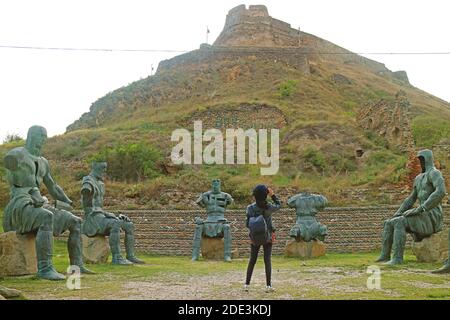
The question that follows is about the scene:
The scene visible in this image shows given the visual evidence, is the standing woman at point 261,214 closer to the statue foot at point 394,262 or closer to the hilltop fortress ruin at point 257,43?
the statue foot at point 394,262

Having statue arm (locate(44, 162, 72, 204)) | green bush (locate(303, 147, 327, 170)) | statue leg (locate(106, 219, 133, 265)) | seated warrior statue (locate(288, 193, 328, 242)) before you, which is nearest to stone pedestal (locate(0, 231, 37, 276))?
statue arm (locate(44, 162, 72, 204))

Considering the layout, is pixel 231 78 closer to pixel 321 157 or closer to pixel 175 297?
pixel 321 157

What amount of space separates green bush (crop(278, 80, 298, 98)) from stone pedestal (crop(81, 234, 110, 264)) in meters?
42.2

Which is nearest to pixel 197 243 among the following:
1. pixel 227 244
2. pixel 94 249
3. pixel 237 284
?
pixel 227 244

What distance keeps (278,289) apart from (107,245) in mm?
5360

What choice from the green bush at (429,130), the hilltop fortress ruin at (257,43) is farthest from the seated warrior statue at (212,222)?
the hilltop fortress ruin at (257,43)

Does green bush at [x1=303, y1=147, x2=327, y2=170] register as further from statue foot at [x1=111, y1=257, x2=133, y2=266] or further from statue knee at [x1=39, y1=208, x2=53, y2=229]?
statue knee at [x1=39, y1=208, x2=53, y2=229]

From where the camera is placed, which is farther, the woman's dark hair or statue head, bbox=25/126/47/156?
statue head, bbox=25/126/47/156

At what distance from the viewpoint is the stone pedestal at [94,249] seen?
11.8 metres

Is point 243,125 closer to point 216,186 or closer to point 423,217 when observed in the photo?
point 216,186

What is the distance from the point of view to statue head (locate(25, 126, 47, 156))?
8969mm

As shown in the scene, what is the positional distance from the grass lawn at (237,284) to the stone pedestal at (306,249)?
10.5 ft

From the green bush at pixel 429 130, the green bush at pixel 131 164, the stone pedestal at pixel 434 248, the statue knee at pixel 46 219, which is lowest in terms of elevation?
the stone pedestal at pixel 434 248

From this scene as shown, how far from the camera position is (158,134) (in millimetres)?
40781
